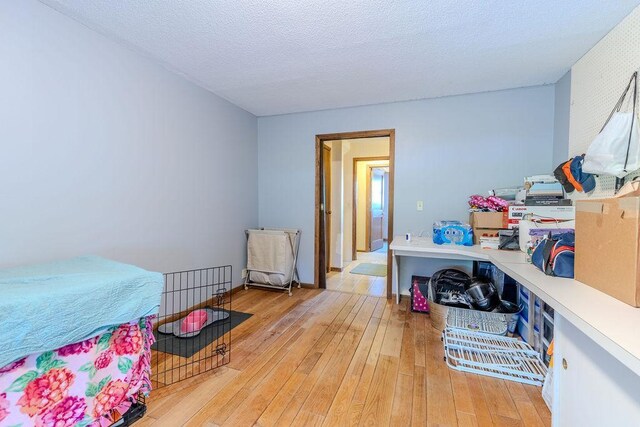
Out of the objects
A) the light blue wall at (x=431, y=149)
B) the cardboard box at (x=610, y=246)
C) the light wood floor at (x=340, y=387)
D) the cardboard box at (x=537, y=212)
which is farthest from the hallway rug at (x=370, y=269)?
the cardboard box at (x=610, y=246)

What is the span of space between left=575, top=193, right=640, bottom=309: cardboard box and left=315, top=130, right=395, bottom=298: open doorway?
6.82 feet

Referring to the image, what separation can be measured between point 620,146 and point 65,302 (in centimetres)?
269

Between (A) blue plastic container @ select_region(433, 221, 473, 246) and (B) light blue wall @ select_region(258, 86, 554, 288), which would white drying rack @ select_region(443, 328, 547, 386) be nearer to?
(A) blue plastic container @ select_region(433, 221, 473, 246)

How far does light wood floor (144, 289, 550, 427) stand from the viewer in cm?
146

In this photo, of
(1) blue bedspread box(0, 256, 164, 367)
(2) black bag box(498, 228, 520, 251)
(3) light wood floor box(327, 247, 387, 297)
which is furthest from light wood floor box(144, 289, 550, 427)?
(3) light wood floor box(327, 247, 387, 297)

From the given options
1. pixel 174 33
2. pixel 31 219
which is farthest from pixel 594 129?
pixel 31 219

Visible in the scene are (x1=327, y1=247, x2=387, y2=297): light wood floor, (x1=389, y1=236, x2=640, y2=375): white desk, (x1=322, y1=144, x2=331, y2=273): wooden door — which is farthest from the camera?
(x1=322, y1=144, x2=331, y2=273): wooden door

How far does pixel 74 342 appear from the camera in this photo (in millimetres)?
1062

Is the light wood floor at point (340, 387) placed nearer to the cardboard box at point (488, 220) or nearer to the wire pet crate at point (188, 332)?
the wire pet crate at point (188, 332)

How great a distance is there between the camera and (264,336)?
7.69ft

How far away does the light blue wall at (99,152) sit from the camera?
1554 mm

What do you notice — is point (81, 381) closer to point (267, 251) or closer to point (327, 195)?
point (267, 251)

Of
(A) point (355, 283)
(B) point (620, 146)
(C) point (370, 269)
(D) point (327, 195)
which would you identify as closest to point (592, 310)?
(B) point (620, 146)

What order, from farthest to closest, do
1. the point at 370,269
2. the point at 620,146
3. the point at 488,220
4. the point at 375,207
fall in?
the point at 375,207 < the point at 370,269 < the point at 488,220 < the point at 620,146
